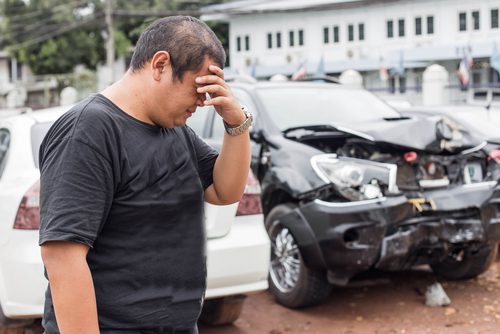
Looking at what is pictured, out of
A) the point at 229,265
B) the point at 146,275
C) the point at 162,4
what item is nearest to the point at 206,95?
the point at 146,275

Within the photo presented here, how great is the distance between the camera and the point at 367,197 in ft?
15.3

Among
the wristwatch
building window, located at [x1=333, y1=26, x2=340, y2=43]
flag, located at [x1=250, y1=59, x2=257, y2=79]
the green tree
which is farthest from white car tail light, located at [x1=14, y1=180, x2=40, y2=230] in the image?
the green tree

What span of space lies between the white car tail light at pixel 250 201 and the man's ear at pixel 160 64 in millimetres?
2623

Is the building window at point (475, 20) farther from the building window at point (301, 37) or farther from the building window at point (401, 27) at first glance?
the building window at point (301, 37)

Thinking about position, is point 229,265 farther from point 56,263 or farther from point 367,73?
point 367,73

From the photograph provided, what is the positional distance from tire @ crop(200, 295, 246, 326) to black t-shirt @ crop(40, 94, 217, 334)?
2.65 meters

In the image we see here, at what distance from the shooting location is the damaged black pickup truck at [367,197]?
4.64 meters

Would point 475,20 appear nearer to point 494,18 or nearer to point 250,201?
point 494,18

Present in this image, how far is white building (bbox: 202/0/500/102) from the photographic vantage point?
1278 inches

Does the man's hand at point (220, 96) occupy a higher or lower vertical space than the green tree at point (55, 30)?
higher

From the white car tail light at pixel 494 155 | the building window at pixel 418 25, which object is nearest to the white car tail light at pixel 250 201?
the white car tail light at pixel 494 155

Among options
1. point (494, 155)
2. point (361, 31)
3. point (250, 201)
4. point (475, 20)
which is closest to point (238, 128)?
point (250, 201)

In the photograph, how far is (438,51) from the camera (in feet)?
108

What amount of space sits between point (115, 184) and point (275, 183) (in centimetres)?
345
